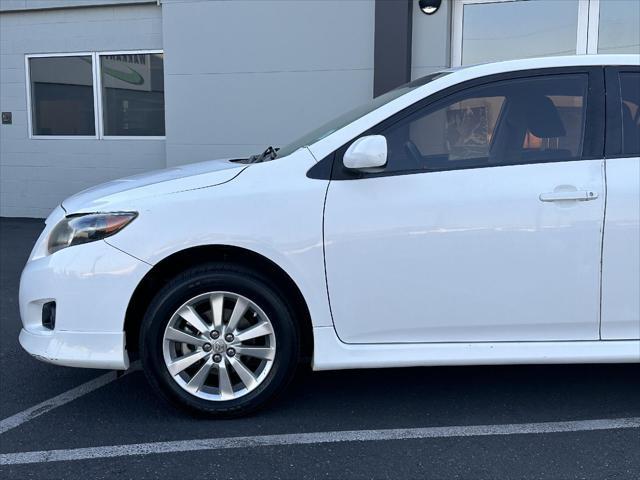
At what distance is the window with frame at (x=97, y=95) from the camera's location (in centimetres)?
991

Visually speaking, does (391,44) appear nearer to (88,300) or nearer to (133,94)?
(133,94)

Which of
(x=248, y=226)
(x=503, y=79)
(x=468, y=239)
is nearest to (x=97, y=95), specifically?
(x=248, y=226)

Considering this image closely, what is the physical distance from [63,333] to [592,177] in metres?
2.79

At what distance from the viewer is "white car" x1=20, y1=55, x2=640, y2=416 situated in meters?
3.21

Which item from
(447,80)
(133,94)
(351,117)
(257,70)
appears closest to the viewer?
(447,80)

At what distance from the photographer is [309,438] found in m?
3.27

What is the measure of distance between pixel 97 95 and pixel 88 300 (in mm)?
7721

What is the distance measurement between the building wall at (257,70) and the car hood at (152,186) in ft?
16.7

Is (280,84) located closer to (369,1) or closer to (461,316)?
(369,1)

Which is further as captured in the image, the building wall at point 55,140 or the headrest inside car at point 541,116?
the building wall at point 55,140

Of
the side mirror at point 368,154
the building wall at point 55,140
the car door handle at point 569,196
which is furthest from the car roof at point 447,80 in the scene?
the building wall at point 55,140

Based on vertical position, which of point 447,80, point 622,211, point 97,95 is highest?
point 97,95

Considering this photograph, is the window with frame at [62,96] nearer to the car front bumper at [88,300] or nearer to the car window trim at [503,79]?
the car front bumper at [88,300]

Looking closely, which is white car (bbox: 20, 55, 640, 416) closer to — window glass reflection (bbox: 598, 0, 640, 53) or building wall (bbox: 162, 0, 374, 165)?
window glass reflection (bbox: 598, 0, 640, 53)
